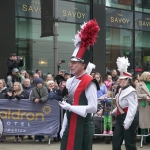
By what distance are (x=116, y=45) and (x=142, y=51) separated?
6.35 feet

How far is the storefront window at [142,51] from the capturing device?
19.7m

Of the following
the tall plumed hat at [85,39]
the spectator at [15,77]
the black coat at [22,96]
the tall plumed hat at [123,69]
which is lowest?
the black coat at [22,96]

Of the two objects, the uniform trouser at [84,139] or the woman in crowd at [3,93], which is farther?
the woman in crowd at [3,93]

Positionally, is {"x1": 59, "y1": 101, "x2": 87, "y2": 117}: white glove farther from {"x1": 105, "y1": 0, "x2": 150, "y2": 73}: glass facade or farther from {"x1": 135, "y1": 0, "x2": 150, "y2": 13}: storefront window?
{"x1": 135, "y1": 0, "x2": 150, "y2": 13}: storefront window

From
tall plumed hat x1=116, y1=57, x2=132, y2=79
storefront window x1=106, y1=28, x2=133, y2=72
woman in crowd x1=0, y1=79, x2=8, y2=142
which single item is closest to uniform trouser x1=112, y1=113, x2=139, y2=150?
tall plumed hat x1=116, y1=57, x2=132, y2=79

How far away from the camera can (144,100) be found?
9.54 m

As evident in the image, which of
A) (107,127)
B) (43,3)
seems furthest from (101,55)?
(107,127)

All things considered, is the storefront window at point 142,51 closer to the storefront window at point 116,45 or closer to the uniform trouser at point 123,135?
the storefront window at point 116,45

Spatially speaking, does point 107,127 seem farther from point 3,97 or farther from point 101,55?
point 101,55

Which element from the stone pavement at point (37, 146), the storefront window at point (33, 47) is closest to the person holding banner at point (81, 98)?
the stone pavement at point (37, 146)

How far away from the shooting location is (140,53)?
65.1 feet

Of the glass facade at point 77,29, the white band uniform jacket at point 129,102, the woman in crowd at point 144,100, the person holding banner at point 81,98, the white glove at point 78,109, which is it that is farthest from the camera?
the glass facade at point 77,29

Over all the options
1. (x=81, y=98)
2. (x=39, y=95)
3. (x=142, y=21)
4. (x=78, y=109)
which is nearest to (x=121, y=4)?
(x=142, y=21)

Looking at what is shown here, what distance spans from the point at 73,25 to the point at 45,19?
5386 mm
